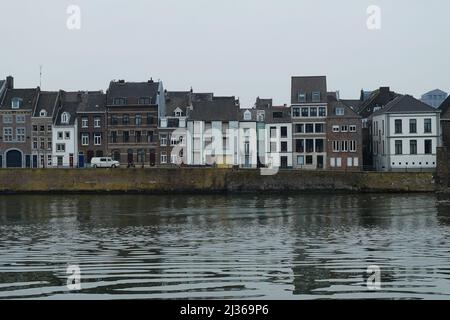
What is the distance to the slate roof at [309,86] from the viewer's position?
85875 mm

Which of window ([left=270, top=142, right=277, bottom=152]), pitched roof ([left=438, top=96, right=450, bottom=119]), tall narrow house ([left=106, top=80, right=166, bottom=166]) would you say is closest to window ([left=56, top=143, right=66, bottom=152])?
tall narrow house ([left=106, top=80, right=166, bottom=166])

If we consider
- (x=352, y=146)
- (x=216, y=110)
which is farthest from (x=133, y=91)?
(x=352, y=146)

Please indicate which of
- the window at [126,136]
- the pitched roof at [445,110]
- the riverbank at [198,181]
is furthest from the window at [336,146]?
the window at [126,136]

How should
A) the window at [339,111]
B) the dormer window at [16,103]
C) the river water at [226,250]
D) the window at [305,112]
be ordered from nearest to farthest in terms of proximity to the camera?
the river water at [226,250]
the window at [339,111]
the window at [305,112]
the dormer window at [16,103]

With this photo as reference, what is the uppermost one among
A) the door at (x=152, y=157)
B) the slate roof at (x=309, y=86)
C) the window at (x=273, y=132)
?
the slate roof at (x=309, y=86)

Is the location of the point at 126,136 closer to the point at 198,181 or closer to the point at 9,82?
the point at 9,82

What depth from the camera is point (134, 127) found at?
294 feet

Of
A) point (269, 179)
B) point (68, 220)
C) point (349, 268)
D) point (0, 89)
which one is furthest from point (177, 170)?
point (349, 268)

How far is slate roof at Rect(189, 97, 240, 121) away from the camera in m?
87.7

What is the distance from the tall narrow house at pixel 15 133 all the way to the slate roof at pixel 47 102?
31.0 inches

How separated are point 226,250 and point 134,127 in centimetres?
6401

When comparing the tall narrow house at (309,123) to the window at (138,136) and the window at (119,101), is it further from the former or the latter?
the window at (119,101)

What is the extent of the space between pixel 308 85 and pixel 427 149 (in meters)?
15.8
